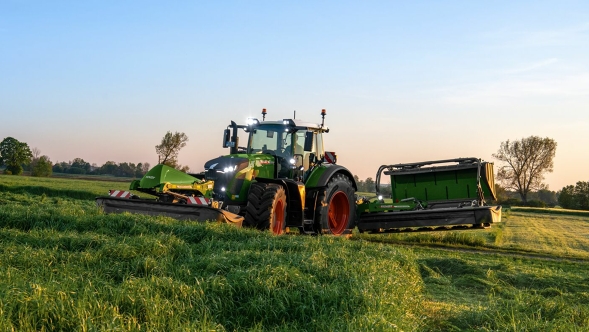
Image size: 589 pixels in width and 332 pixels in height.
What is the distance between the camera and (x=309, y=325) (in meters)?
4.62

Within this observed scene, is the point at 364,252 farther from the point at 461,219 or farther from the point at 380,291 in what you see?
the point at 461,219

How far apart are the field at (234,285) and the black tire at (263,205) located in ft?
5.52

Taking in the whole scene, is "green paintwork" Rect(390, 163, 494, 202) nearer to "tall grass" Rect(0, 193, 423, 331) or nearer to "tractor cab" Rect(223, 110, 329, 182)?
"tractor cab" Rect(223, 110, 329, 182)

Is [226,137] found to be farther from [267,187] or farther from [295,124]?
[267,187]

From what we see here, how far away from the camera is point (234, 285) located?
17.0ft

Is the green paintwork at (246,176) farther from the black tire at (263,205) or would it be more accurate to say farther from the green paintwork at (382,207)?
the green paintwork at (382,207)

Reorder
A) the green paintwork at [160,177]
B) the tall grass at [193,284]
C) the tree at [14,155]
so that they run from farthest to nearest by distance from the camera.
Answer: the tree at [14,155] < the green paintwork at [160,177] < the tall grass at [193,284]

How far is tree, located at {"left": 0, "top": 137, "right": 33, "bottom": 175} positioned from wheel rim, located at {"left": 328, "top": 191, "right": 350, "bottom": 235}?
2344 inches

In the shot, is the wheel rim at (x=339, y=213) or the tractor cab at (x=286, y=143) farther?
the wheel rim at (x=339, y=213)

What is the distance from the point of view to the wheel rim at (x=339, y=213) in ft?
45.1

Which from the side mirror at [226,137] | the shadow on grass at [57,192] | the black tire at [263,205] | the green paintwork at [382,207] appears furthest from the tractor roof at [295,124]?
the shadow on grass at [57,192]

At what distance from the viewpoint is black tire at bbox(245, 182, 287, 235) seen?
1057 cm

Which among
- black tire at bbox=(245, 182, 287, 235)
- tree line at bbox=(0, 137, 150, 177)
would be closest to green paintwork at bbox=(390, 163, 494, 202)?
black tire at bbox=(245, 182, 287, 235)

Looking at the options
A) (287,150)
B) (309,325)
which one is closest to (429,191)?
(287,150)
